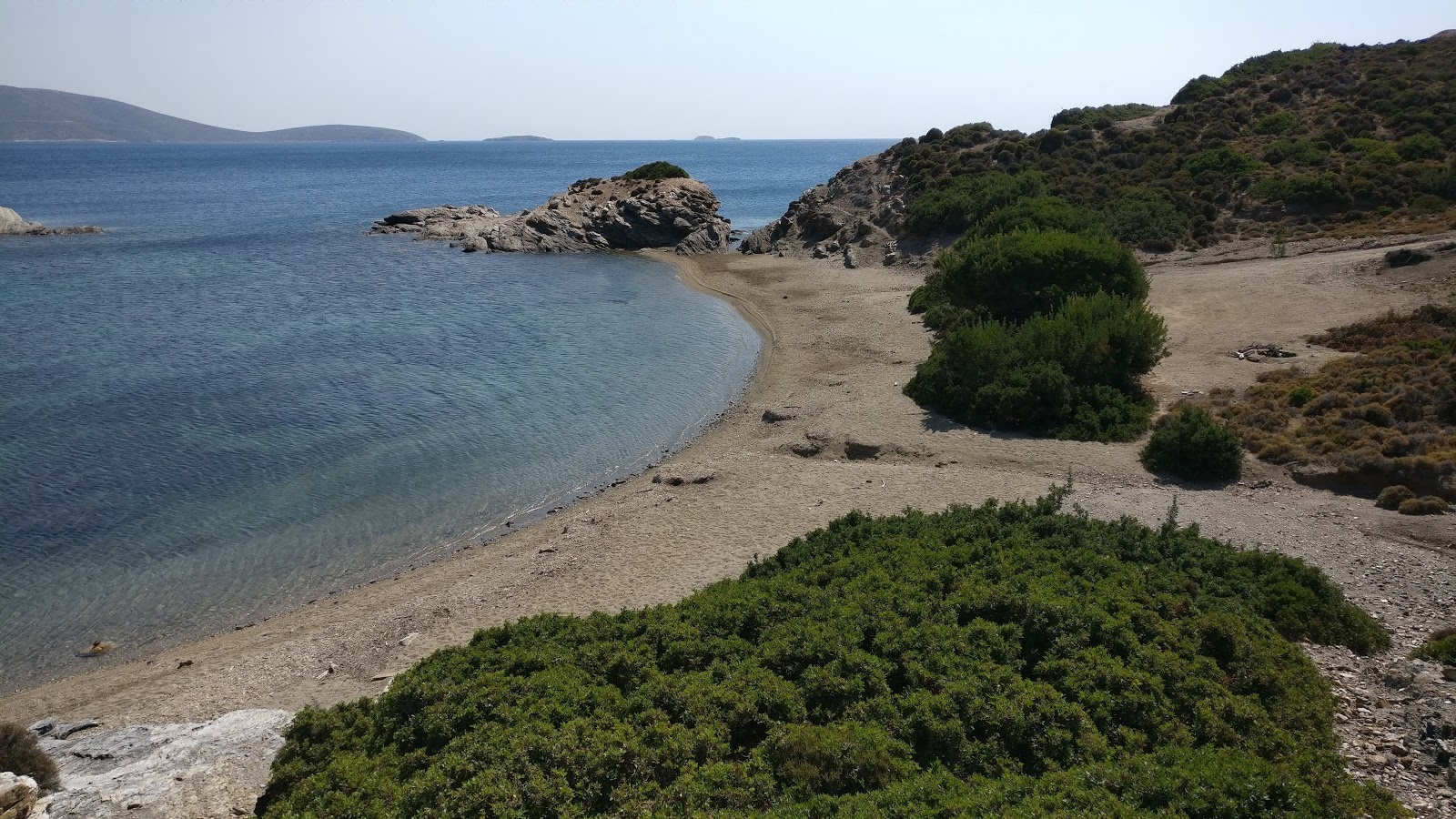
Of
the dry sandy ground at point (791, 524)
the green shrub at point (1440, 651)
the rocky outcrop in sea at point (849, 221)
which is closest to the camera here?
the green shrub at point (1440, 651)

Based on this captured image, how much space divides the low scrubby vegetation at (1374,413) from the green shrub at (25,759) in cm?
1996

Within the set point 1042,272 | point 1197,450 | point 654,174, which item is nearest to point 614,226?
point 654,174

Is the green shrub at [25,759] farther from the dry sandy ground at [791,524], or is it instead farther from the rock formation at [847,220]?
the rock formation at [847,220]

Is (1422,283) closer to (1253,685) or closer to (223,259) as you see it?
(1253,685)

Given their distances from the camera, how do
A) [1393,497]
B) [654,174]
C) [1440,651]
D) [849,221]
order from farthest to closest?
[654,174], [849,221], [1393,497], [1440,651]

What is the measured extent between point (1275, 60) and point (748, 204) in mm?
46460

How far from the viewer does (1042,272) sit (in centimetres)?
2816

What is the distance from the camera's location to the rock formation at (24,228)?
2522 inches

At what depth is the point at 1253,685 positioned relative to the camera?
363 inches

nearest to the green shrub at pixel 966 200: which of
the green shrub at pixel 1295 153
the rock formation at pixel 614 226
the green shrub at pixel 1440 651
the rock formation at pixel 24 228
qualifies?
the green shrub at pixel 1295 153

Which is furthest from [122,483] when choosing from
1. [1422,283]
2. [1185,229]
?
[1185,229]

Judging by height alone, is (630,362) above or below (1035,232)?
below

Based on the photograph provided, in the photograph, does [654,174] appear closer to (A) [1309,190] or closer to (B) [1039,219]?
(B) [1039,219]

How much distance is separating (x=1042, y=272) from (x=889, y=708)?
22365 millimetres
